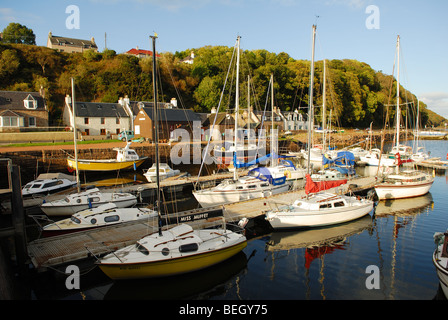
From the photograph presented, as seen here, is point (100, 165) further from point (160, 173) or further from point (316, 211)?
point (316, 211)

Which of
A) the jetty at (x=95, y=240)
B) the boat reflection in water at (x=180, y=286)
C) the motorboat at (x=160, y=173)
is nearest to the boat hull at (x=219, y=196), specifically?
the jetty at (x=95, y=240)

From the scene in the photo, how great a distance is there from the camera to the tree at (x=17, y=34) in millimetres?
88312

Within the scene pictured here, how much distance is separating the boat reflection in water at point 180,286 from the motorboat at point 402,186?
1821 centimetres

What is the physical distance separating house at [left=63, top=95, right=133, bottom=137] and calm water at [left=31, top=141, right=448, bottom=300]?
44.3m

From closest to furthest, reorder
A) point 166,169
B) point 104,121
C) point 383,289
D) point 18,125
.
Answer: point 383,289, point 166,169, point 18,125, point 104,121

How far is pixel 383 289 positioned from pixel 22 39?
365 ft

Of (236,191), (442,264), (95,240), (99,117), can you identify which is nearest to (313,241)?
(442,264)

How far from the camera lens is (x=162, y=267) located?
43.6 feet

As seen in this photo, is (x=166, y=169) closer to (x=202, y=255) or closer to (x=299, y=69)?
(x=202, y=255)

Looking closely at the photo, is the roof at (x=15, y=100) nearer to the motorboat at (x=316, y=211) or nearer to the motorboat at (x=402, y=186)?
the motorboat at (x=316, y=211)

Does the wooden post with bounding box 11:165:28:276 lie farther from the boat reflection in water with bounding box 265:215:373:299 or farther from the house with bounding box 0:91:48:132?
the house with bounding box 0:91:48:132

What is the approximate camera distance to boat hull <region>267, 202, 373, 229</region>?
19.1 metres
